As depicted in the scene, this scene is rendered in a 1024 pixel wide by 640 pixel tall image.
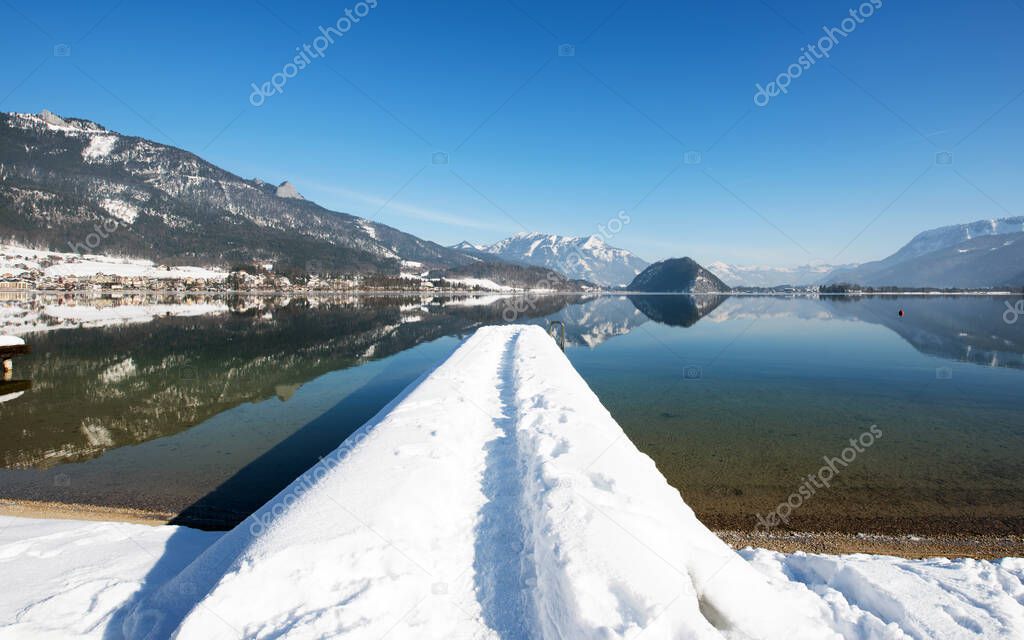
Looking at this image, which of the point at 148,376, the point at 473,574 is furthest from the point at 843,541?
the point at 148,376

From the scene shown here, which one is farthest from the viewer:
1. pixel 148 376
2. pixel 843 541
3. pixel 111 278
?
pixel 111 278

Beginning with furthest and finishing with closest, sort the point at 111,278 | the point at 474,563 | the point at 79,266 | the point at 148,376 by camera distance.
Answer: the point at 79,266
the point at 111,278
the point at 148,376
the point at 474,563

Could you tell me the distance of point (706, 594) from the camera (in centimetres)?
426

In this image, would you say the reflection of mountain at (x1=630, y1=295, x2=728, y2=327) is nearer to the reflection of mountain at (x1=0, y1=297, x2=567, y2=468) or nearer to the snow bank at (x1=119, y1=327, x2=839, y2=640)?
the reflection of mountain at (x1=0, y1=297, x2=567, y2=468)

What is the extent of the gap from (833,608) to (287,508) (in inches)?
247

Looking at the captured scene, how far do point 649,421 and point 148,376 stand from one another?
21102mm

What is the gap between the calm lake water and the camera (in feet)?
28.3

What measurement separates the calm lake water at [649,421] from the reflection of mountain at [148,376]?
11cm

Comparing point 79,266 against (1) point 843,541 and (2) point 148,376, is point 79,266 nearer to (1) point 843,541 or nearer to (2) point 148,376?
(2) point 148,376

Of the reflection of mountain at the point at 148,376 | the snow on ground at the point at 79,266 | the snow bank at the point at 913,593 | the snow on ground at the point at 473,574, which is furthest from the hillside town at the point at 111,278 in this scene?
the snow bank at the point at 913,593

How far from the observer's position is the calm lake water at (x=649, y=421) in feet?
28.3

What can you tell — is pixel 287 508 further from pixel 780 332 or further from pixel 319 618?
pixel 780 332

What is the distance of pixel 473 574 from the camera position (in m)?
4.65

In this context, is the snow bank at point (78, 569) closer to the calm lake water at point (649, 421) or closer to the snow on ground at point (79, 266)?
the calm lake water at point (649, 421)
